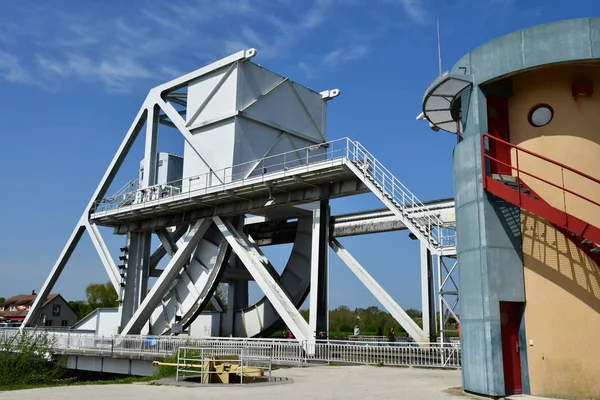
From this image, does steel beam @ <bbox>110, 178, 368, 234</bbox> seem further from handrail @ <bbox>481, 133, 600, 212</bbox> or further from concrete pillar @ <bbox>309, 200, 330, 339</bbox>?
handrail @ <bbox>481, 133, 600, 212</bbox>

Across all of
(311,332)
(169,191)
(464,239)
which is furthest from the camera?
(169,191)

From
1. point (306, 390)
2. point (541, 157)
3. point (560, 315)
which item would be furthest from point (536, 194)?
point (306, 390)

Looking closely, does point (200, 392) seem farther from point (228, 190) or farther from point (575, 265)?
point (228, 190)

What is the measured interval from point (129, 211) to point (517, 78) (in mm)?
26601

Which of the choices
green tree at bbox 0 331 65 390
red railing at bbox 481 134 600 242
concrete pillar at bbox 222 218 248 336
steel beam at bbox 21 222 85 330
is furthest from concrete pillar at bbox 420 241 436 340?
steel beam at bbox 21 222 85 330

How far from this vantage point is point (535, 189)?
12.0m

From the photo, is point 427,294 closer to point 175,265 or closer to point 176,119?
point 175,265

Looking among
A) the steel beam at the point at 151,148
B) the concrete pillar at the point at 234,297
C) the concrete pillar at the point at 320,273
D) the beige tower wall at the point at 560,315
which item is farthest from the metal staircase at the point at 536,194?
the steel beam at the point at 151,148

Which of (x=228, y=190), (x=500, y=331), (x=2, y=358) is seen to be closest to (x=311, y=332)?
(x=228, y=190)

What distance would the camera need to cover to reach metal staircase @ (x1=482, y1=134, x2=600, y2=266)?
10.8 metres

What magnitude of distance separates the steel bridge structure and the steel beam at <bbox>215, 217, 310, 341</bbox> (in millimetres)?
56

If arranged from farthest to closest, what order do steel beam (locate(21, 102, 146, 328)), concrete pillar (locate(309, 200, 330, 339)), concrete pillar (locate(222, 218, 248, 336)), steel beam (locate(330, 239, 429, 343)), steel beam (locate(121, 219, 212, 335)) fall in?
1. steel beam (locate(21, 102, 146, 328))
2. concrete pillar (locate(222, 218, 248, 336))
3. steel beam (locate(121, 219, 212, 335))
4. concrete pillar (locate(309, 200, 330, 339))
5. steel beam (locate(330, 239, 429, 343))

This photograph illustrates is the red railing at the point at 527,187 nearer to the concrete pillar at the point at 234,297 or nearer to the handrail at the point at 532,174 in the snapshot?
the handrail at the point at 532,174

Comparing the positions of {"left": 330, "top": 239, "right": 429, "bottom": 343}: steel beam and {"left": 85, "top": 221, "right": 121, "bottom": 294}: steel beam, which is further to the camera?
{"left": 85, "top": 221, "right": 121, "bottom": 294}: steel beam
